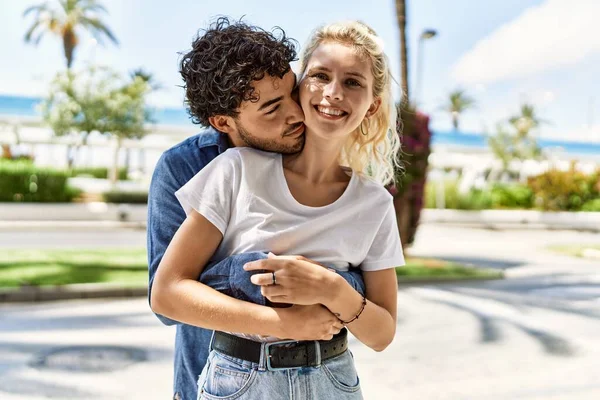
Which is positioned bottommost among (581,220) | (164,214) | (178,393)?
(581,220)

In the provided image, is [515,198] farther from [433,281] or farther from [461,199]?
[433,281]

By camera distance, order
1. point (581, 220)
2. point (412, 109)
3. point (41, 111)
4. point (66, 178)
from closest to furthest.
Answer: point (412, 109)
point (66, 178)
point (581, 220)
point (41, 111)

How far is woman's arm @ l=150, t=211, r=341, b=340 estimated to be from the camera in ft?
4.87

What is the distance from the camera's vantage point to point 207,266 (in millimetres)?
1592

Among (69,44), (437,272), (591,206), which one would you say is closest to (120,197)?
(437,272)

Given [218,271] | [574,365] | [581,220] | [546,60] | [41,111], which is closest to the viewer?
[218,271]

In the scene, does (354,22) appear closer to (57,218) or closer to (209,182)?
(209,182)

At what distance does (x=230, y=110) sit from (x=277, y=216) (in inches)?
11.2

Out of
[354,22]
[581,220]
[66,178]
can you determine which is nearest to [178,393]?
[354,22]

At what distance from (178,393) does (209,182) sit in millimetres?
699

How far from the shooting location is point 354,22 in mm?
1759

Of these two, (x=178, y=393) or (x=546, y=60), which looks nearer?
(x=178, y=393)

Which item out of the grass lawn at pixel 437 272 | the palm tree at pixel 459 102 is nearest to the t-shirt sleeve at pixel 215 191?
the grass lawn at pixel 437 272

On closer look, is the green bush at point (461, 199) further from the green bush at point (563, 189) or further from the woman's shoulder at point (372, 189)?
the woman's shoulder at point (372, 189)
